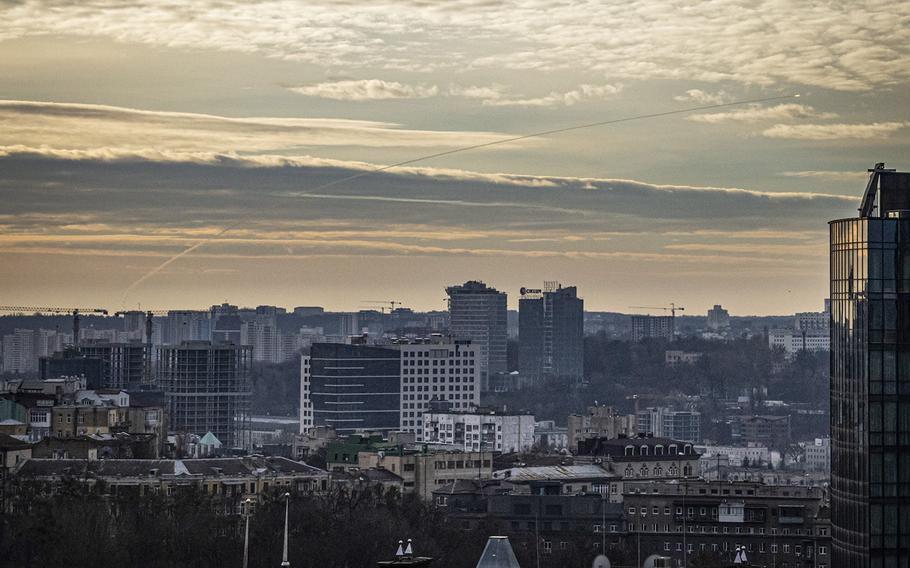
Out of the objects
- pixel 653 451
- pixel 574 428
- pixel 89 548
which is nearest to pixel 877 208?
pixel 89 548

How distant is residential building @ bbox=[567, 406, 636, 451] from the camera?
527 ft

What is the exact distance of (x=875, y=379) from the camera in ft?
186

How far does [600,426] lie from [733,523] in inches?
2682

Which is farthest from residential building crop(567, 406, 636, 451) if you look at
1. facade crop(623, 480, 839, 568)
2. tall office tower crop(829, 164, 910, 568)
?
tall office tower crop(829, 164, 910, 568)

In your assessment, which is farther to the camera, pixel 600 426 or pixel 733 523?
pixel 600 426

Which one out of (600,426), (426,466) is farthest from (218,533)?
(600,426)

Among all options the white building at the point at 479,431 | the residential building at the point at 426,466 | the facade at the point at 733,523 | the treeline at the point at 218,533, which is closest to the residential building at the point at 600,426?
the white building at the point at 479,431

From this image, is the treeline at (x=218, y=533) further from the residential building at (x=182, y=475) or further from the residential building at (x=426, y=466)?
the residential building at (x=426, y=466)

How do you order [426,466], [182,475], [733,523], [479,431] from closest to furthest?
[733,523] → [182,475] → [426,466] → [479,431]

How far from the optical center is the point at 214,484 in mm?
98250

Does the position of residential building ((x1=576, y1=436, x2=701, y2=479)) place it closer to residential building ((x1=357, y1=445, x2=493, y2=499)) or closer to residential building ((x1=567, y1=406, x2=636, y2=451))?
residential building ((x1=357, y1=445, x2=493, y2=499))

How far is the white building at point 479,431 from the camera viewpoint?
172450mm

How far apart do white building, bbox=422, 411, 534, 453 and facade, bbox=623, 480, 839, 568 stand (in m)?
70.1

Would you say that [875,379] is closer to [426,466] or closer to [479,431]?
[426,466]
